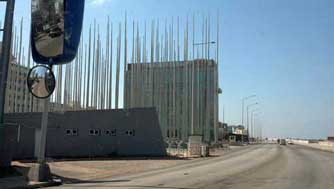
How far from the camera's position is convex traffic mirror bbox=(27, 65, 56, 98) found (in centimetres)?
1864

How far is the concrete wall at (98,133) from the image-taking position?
3766 centimetres

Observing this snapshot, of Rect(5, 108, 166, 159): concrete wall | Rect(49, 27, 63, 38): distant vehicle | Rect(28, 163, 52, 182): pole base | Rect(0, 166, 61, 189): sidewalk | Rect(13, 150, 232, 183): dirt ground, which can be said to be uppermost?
Rect(49, 27, 63, 38): distant vehicle

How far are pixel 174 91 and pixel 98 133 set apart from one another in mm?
23909

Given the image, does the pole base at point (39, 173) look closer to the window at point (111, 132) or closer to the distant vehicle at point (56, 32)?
the distant vehicle at point (56, 32)

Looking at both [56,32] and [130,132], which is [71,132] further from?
[56,32]

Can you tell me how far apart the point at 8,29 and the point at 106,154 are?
22.4m

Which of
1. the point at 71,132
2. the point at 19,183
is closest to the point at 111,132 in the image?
the point at 71,132

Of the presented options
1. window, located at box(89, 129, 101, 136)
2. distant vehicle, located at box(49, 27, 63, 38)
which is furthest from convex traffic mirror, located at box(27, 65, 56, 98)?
window, located at box(89, 129, 101, 136)

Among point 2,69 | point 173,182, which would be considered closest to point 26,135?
point 2,69

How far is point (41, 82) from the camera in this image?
1875 cm

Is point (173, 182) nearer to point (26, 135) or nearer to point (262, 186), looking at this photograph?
point (262, 186)

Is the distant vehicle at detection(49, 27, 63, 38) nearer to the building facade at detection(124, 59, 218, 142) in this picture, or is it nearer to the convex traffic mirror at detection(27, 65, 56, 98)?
the convex traffic mirror at detection(27, 65, 56, 98)

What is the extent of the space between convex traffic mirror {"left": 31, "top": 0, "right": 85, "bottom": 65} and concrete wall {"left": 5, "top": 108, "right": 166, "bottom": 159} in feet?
60.5

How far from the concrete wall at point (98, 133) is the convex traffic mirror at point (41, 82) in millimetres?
18424
